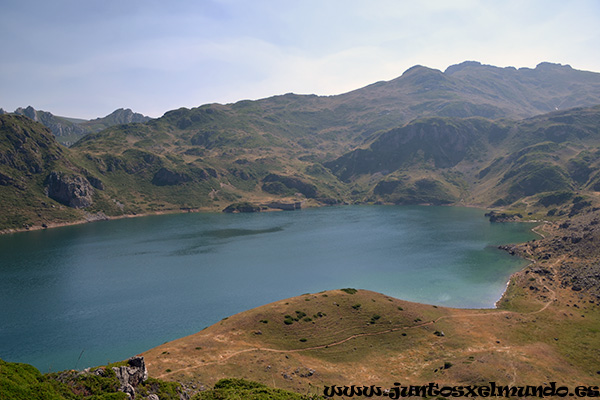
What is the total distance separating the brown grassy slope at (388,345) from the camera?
66062 mm

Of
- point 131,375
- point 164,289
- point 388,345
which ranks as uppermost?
point 131,375

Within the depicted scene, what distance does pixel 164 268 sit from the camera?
181 meters

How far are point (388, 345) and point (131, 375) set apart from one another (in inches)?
2267

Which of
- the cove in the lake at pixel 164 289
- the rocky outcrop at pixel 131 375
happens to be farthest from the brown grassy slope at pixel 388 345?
the cove in the lake at pixel 164 289

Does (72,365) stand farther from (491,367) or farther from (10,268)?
(10,268)

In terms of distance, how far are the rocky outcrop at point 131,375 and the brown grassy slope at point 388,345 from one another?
15.3 meters

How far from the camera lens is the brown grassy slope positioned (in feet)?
217

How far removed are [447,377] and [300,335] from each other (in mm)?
32907

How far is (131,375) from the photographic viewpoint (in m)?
44.5

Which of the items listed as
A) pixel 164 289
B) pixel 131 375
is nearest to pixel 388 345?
pixel 131 375

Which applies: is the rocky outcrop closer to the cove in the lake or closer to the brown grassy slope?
the brown grassy slope

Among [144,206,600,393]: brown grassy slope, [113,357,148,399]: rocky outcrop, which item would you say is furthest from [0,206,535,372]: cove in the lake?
[113,357,148,399]: rocky outcrop

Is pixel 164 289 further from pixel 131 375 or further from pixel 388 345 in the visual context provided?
pixel 131 375

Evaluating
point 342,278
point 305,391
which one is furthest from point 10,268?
point 305,391
